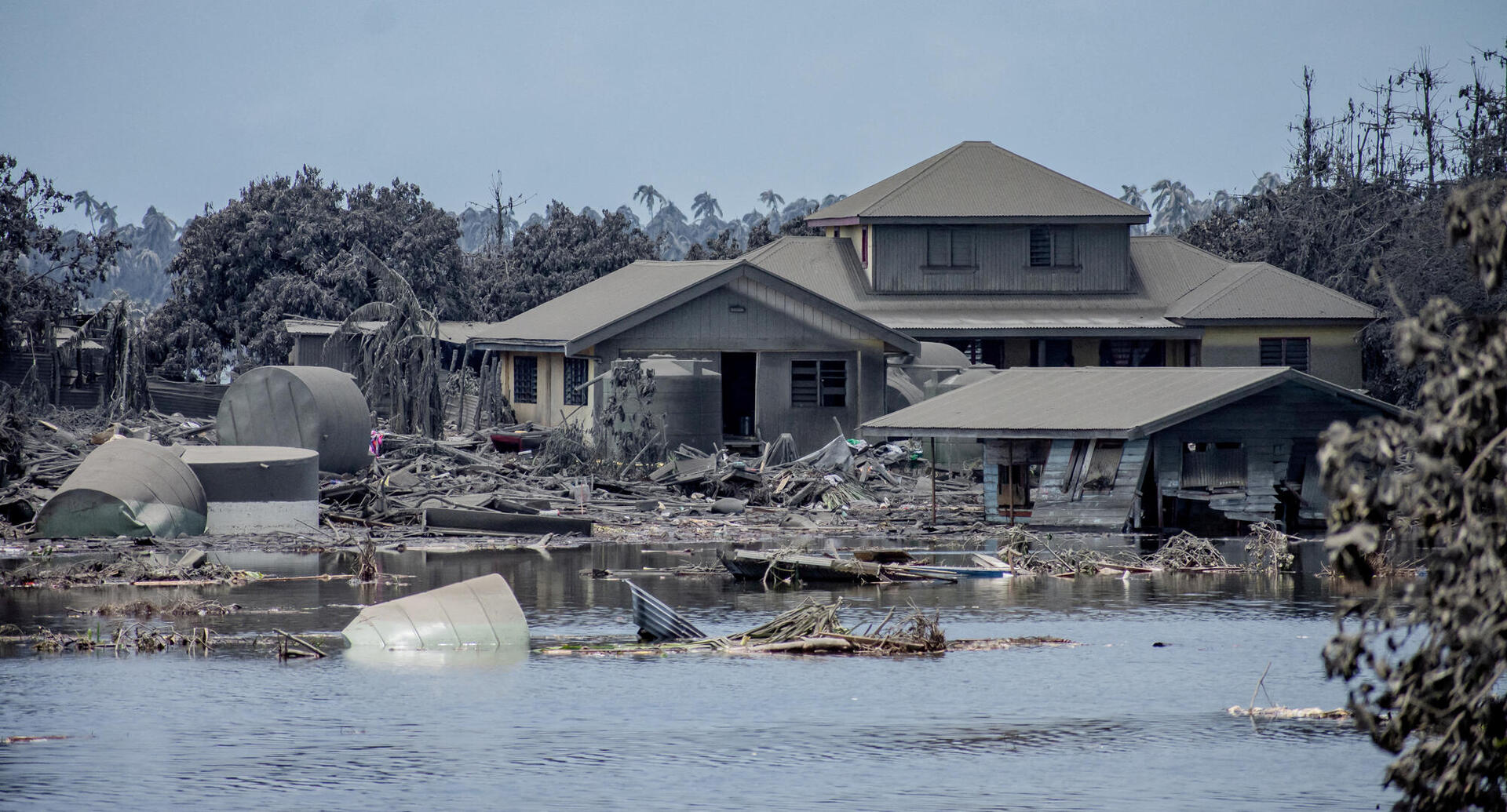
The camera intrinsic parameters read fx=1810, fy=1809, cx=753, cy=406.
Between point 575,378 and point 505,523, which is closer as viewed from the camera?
point 505,523

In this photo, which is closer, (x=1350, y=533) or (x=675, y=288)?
(x=1350, y=533)

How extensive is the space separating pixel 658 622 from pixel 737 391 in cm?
2517

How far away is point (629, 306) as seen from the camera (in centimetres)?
4241

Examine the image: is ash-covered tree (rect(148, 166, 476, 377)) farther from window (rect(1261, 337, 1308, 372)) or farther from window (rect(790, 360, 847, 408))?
window (rect(1261, 337, 1308, 372))

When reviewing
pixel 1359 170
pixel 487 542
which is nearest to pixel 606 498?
pixel 487 542

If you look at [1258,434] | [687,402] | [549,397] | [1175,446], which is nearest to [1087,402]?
[1175,446]

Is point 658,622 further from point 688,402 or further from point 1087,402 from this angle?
point 688,402

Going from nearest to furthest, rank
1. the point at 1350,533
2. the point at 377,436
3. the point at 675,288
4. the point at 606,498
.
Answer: the point at 1350,533 < the point at 606,498 < the point at 377,436 < the point at 675,288

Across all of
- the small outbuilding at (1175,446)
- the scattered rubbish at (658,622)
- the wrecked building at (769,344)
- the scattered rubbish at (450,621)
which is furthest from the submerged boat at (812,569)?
the wrecked building at (769,344)

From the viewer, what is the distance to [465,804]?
1363cm

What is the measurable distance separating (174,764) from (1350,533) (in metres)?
10.4

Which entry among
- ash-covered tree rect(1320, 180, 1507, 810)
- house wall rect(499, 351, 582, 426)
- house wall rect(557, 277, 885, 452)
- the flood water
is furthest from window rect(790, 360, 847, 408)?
ash-covered tree rect(1320, 180, 1507, 810)

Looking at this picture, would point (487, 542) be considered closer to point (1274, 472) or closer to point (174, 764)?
point (1274, 472)

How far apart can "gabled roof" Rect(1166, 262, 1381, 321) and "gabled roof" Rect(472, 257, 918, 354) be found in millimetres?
10638
